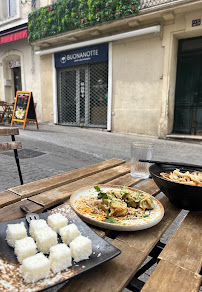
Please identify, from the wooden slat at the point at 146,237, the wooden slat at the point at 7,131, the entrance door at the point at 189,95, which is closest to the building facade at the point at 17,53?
the entrance door at the point at 189,95

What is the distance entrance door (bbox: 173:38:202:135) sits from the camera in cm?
687

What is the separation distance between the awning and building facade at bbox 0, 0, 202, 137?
1.12 meters

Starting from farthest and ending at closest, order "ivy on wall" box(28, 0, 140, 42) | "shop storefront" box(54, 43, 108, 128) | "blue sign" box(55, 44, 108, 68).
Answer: "shop storefront" box(54, 43, 108, 128) < "blue sign" box(55, 44, 108, 68) < "ivy on wall" box(28, 0, 140, 42)

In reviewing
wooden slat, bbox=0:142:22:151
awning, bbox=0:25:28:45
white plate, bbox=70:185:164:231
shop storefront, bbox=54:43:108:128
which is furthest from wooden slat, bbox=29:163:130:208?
awning, bbox=0:25:28:45

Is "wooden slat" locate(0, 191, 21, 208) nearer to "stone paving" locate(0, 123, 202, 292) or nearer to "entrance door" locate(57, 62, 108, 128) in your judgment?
"stone paving" locate(0, 123, 202, 292)

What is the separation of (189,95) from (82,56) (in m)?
4.52

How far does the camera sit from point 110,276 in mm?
593

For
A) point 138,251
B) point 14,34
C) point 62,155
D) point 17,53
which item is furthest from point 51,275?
point 17,53

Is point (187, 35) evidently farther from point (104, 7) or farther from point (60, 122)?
point (60, 122)

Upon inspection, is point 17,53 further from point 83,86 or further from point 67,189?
point 67,189

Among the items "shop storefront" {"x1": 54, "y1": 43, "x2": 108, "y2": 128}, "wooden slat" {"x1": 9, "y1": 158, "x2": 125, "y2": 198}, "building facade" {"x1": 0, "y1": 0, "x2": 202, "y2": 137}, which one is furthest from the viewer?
"shop storefront" {"x1": 54, "y1": 43, "x2": 108, "y2": 128}

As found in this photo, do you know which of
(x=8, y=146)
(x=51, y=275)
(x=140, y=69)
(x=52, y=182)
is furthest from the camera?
(x=140, y=69)

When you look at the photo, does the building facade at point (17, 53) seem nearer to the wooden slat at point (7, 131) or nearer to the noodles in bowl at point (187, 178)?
the wooden slat at point (7, 131)

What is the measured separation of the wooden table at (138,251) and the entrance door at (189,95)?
653cm
